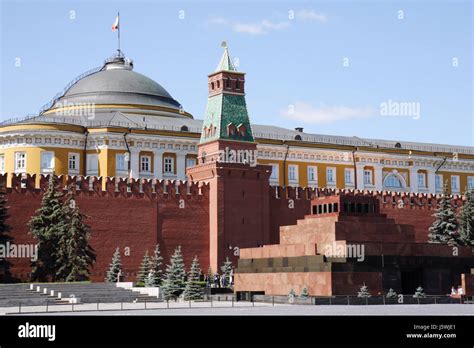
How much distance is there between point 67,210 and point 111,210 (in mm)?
3394

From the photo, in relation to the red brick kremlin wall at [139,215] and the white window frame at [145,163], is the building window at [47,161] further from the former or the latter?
the red brick kremlin wall at [139,215]

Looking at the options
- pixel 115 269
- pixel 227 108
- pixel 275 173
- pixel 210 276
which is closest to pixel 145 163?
pixel 275 173

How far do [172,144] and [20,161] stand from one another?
8.81 meters

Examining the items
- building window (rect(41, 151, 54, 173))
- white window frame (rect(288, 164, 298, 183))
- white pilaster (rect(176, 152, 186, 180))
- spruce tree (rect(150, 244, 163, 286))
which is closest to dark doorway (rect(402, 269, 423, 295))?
spruce tree (rect(150, 244, 163, 286))

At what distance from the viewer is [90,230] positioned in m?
40.6

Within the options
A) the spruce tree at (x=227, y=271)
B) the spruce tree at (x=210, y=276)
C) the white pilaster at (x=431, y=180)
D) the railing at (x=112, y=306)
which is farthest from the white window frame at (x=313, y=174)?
the railing at (x=112, y=306)

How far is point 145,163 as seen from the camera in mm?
52531

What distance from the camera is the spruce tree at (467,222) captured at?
46.2 metres

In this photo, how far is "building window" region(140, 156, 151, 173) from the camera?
2062 inches

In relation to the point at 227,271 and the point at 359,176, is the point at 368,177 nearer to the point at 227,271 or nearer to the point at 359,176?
the point at 359,176

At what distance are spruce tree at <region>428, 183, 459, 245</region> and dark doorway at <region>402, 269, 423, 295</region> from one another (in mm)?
11787

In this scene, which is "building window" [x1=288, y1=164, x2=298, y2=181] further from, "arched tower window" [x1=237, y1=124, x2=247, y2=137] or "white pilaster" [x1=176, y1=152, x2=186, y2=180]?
"arched tower window" [x1=237, y1=124, x2=247, y2=137]
